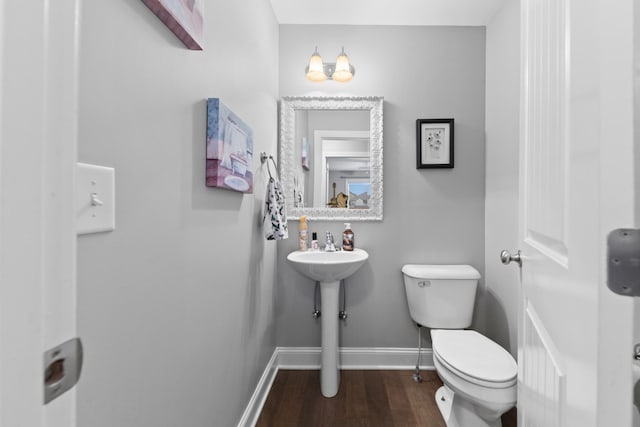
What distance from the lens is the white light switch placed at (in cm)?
51

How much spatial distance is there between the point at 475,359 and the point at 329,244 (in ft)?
3.19

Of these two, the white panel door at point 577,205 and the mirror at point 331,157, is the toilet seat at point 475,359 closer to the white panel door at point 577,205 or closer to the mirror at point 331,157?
the white panel door at point 577,205

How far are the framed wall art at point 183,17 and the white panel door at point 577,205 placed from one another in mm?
855

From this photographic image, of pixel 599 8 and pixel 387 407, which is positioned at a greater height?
pixel 599 8

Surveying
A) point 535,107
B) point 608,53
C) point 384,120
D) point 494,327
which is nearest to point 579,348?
point 608,53

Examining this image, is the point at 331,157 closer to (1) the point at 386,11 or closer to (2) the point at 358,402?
(1) the point at 386,11

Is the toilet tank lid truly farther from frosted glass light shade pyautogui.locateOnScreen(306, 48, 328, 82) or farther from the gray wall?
frosted glass light shade pyautogui.locateOnScreen(306, 48, 328, 82)

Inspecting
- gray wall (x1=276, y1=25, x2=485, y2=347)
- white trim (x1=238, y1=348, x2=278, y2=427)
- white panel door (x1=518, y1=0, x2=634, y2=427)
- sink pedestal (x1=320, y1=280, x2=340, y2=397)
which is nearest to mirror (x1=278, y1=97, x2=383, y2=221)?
gray wall (x1=276, y1=25, x2=485, y2=347)

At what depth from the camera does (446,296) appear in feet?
5.86

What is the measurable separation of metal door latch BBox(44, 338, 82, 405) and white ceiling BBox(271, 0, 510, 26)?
81.6 inches

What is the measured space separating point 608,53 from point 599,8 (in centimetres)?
9

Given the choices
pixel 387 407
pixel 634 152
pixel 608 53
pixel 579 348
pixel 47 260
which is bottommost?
pixel 387 407

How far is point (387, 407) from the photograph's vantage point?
1637 millimetres

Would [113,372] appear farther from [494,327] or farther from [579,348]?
A: [494,327]
